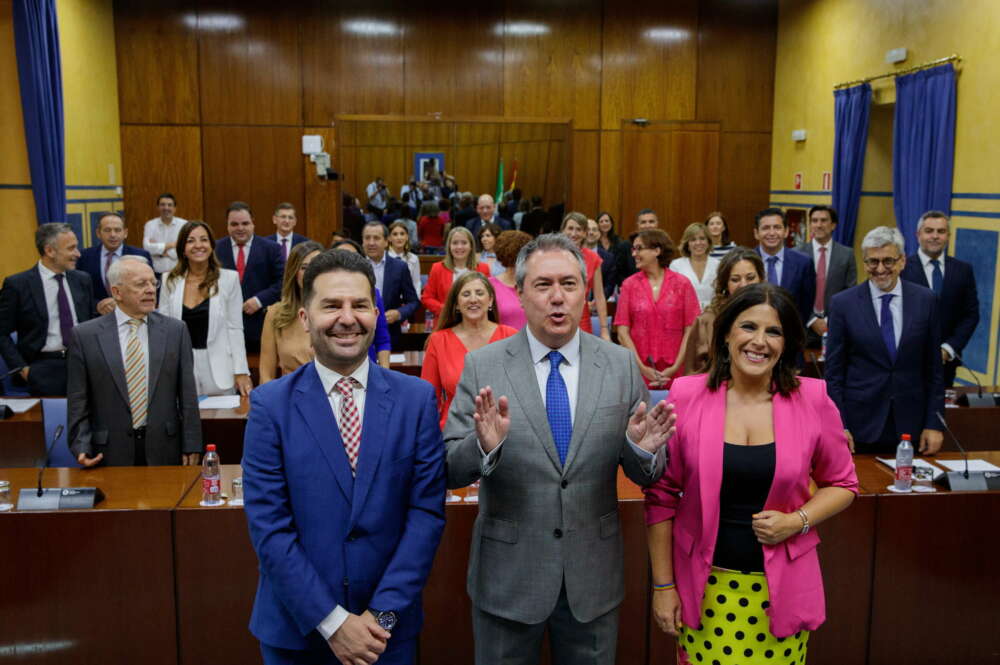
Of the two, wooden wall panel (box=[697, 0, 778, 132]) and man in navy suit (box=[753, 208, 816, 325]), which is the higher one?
wooden wall panel (box=[697, 0, 778, 132])

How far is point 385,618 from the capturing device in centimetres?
197

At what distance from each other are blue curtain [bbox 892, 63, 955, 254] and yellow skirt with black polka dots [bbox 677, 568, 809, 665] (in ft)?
24.4

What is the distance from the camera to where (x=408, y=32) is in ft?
38.9

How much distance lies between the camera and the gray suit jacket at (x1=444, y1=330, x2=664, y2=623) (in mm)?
2098

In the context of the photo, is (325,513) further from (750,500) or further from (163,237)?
(163,237)

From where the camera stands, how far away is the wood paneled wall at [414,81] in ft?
37.7

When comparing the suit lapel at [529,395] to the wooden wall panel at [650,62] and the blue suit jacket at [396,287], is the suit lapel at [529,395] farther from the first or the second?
the wooden wall panel at [650,62]

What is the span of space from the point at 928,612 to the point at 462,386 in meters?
2.39

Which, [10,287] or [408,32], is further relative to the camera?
[408,32]

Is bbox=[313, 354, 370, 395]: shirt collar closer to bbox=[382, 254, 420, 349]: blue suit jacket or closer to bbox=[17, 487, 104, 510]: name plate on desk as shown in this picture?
bbox=[17, 487, 104, 510]: name plate on desk

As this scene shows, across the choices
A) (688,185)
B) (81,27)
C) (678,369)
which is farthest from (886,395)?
(81,27)

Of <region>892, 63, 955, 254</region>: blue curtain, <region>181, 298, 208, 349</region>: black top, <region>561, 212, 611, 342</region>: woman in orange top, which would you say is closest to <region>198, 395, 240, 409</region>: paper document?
<region>181, 298, 208, 349</region>: black top

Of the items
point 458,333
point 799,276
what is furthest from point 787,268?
point 458,333

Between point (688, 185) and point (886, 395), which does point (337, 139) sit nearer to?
point (688, 185)
